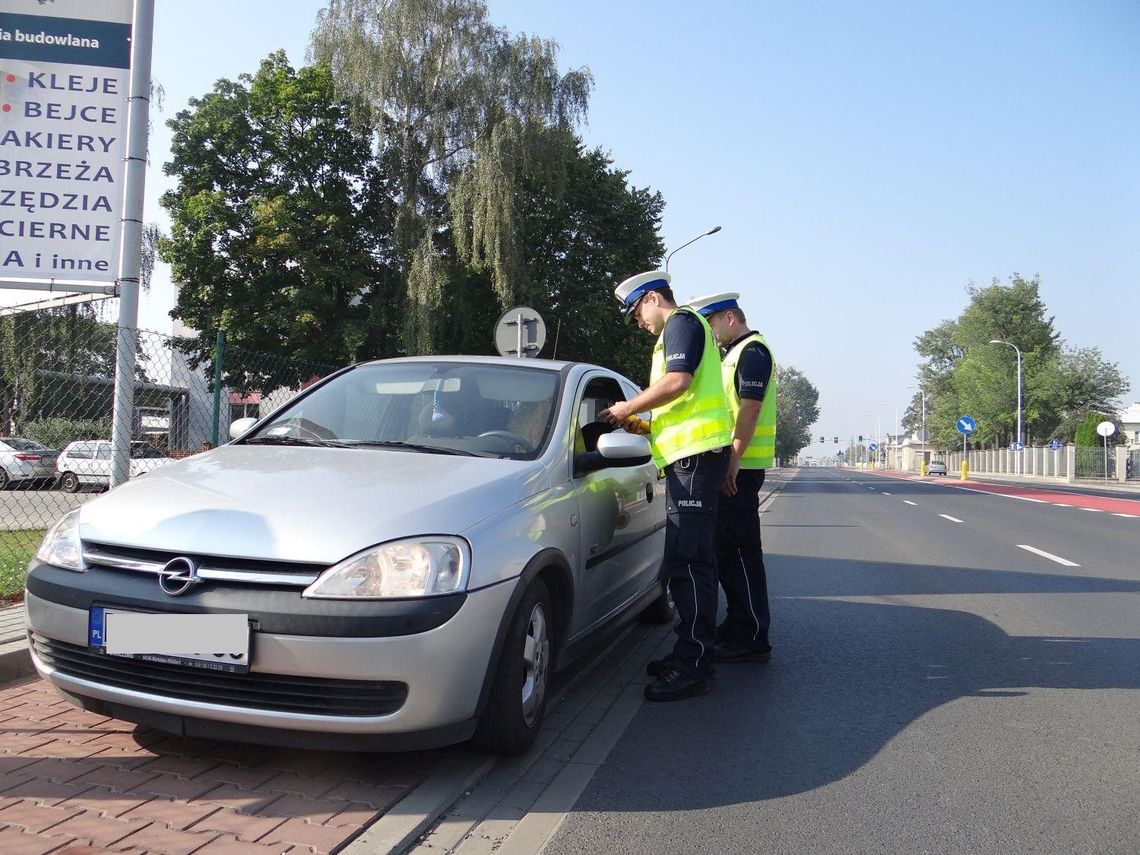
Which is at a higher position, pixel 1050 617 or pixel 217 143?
pixel 217 143

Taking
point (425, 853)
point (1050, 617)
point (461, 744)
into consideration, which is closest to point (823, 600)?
point (1050, 617)

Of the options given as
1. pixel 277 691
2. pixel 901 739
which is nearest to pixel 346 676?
pixel 277 691

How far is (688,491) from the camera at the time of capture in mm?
4340

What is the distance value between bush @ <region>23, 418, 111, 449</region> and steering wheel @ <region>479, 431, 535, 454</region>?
903 cm

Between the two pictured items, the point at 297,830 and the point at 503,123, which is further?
the point at 503,123

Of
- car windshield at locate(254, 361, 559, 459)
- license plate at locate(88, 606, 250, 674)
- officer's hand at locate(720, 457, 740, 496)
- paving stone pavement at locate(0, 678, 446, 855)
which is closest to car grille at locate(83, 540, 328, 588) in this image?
license plate at locate(88, 606, 250, 674)

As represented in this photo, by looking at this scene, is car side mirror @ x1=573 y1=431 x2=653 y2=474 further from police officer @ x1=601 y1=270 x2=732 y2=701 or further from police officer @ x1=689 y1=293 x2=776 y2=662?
police officer @ x1=689 y1=293 x2=776 y2=662

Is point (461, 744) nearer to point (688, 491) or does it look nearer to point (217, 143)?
point (688, 491)

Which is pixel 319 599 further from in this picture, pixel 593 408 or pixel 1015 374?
pixel 1015 374

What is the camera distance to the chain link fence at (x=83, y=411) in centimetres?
757

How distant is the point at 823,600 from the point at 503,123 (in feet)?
68.5

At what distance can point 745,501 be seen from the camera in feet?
17.2

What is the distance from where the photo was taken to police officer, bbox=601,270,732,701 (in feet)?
14.1

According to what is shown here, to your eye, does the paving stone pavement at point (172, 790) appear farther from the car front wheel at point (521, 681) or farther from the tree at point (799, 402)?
the tree at point (799, 402)
